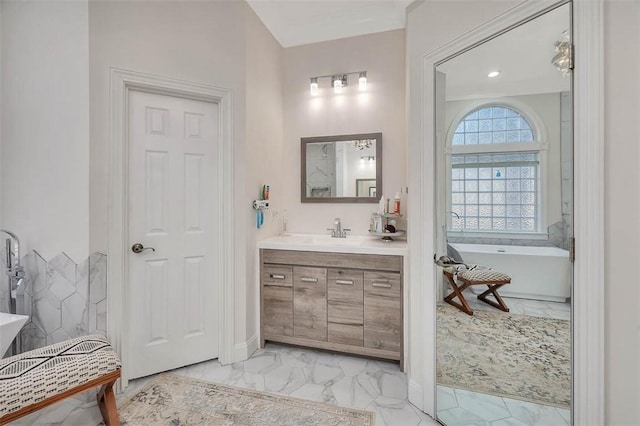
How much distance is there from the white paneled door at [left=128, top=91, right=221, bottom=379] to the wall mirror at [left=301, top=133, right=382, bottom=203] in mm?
1020

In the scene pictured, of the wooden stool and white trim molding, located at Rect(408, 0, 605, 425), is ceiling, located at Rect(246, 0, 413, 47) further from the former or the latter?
the wooden stool

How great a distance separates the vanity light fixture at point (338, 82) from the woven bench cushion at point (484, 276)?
2.06 m

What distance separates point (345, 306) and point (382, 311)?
0.30 metres

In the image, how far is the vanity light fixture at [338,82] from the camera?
2.79m

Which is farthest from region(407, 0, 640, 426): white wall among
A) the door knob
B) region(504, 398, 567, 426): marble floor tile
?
the door knob

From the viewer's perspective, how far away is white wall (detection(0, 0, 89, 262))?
1831mm

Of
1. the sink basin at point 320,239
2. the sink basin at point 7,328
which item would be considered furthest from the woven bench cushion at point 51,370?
the sink basin at point 320,239

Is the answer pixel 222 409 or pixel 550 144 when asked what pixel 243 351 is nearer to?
pixel 222 409

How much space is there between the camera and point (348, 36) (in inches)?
111

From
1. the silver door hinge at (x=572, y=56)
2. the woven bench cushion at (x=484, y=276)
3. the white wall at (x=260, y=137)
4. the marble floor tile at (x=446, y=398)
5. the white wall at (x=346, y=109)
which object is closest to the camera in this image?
the silver door hinge at (x=572, y=56)

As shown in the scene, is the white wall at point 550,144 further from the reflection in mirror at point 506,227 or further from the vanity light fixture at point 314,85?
the vanity light fixture at point 314,85
